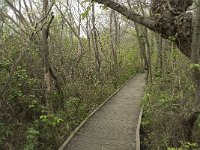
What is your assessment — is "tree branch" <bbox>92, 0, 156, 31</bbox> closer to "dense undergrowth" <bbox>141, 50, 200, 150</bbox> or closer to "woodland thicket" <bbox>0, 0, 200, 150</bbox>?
"woodland thicket" <bbox>0, 0, 200, 150</bbox>

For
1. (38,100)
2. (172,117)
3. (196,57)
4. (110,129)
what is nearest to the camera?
(196,57)

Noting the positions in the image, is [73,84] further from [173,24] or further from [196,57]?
[196,57]

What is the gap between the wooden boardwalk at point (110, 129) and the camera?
7.96 m

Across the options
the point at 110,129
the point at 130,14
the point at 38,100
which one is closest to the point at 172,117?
the point at 110,129

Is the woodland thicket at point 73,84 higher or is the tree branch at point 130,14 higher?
the tree branch at point 130,14


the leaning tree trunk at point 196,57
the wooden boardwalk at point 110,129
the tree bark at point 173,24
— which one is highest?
the tree bark at point 173,24

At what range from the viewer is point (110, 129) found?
9.37m

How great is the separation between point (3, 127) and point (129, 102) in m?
6.36

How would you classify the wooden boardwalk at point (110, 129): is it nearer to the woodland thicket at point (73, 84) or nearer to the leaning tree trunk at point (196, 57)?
the woodland thicket at point (73, 84)

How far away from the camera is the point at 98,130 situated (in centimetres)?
928

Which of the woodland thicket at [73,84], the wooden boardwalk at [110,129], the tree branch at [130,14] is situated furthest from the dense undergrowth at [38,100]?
the tree branch at [130,14]

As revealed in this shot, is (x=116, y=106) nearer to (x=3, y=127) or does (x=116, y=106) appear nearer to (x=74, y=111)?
(x=74, y=111)

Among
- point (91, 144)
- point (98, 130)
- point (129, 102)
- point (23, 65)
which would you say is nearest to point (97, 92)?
point (129, 102)

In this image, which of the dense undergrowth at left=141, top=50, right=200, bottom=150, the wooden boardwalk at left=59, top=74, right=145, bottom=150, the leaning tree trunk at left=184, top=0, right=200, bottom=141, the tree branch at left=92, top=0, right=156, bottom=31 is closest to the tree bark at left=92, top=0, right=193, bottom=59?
the tree branch at left=92, top=0, right=156, bottom=31
